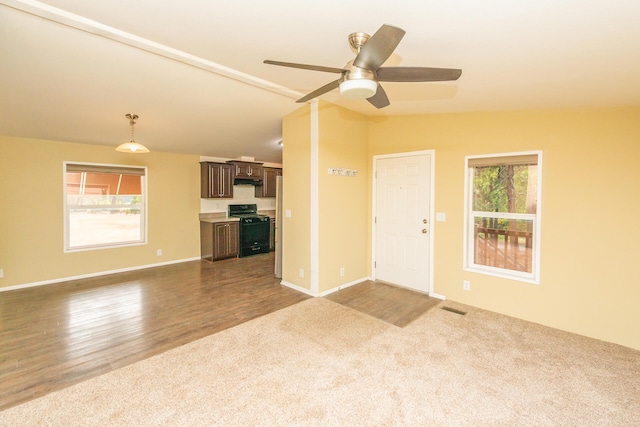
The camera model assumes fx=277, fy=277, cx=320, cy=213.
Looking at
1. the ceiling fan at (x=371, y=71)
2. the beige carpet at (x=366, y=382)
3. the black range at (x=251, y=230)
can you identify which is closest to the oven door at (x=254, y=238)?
the black range at (x=251, y=230)

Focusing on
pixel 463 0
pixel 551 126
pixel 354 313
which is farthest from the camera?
pixel 354 313

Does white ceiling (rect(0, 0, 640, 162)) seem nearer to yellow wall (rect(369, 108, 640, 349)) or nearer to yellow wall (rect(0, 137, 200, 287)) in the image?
yellow wall (rect(369, 108, 640, 349))

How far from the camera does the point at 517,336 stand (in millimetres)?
2838

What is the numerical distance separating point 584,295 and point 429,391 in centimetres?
213

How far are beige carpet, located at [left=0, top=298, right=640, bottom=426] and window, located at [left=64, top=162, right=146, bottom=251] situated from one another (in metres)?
3.87

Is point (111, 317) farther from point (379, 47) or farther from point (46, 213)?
point (379, 47)

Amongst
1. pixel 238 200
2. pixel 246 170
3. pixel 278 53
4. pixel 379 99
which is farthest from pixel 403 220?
pixel 238 200

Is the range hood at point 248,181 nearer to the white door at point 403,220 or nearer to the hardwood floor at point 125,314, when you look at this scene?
the hardwood floor at point 125,314

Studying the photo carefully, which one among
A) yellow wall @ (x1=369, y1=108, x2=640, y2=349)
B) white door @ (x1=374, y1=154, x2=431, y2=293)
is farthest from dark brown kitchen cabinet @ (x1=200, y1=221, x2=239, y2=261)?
yellow wall @ (x1=369, y1=108, x2=640, y2=349)

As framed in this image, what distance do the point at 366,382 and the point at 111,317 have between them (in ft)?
10.1

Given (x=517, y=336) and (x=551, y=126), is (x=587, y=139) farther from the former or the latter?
(x=517, y=336)

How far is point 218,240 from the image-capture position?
6.10m

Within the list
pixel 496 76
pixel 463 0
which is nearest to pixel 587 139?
pixel 496 76

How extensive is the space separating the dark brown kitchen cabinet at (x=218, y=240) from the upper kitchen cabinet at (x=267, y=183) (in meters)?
1.38
